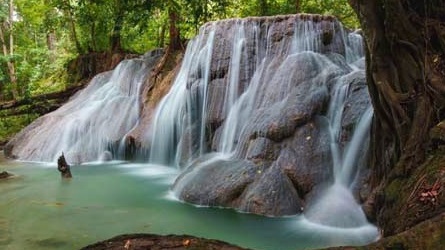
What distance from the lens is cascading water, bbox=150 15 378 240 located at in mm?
7320

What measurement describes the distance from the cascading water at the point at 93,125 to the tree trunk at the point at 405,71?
883 cm

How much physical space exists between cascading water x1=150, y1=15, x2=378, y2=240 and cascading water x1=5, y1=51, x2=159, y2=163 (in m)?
1.53

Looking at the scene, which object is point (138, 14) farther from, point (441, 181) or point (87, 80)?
point (87, 80)

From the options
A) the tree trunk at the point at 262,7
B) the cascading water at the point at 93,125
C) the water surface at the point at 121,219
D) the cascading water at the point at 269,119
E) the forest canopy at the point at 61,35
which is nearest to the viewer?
the water surface at the point at 121,219

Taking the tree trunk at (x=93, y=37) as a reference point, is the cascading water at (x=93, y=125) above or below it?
below

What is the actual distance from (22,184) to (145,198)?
2933mm

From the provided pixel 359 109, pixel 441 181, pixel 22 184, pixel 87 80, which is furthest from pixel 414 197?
pixel 87 80

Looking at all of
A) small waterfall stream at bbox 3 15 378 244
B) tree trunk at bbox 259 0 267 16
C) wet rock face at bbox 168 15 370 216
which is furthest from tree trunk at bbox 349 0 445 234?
tree trunk at bbox 259 0 267 16

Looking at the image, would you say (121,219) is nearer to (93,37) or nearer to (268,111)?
(268,111)

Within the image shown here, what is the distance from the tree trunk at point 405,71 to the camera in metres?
4.82

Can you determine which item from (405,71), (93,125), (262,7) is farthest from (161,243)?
(262,7)

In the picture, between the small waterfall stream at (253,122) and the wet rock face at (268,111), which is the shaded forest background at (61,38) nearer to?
the small waterfall stream at (253,122)

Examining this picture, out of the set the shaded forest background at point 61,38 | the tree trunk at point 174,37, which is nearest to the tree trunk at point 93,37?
the shaded forest background at point 61,38

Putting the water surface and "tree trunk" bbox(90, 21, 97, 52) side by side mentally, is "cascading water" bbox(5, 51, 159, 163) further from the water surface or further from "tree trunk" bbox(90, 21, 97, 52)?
"tree trunk" bbox(90, 21, 97, 52)
